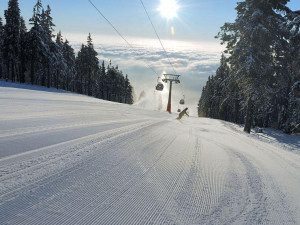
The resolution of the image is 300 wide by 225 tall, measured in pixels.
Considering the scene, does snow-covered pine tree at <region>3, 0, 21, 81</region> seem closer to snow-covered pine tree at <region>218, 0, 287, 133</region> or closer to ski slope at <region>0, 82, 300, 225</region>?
snow-covered pine tree at <region>218, 0, 287, 133</region>

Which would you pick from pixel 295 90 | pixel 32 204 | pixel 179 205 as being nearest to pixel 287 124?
pixel 295 90

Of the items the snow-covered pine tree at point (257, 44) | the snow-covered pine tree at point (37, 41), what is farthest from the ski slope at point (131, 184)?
the snow-covered pine tree at point (37, 41)

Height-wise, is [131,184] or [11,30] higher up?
[11,30]

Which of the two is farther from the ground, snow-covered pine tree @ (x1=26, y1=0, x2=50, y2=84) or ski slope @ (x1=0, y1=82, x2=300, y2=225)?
snow-covered pine tree @ (x1=26, y1=0, x2=50, y2=84)

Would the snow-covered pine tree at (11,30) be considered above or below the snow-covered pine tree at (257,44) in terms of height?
above

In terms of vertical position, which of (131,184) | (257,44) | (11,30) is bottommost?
(131,184)

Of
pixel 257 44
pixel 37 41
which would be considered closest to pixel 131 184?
pixel 257 44

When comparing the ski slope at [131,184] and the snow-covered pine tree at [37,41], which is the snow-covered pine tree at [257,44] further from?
the snow-covered pine tree at [37,41]

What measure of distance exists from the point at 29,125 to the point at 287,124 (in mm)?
26466

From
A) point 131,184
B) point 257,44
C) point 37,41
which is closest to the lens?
point 131,184

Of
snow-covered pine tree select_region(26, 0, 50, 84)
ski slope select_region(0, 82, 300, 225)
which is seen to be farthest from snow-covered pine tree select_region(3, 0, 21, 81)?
ski slope select_region(0, 82, 300, 225)

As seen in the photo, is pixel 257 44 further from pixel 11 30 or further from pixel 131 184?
pixel 11 30

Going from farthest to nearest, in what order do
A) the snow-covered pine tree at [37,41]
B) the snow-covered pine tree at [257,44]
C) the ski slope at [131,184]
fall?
the snow-covered pine tree at [37,41], the snow-covered pine tree at [257,44], the ski slope at [131,184]

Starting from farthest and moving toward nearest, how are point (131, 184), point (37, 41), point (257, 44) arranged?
point (37, 41) < point (257, 44) < point (131, 184)
